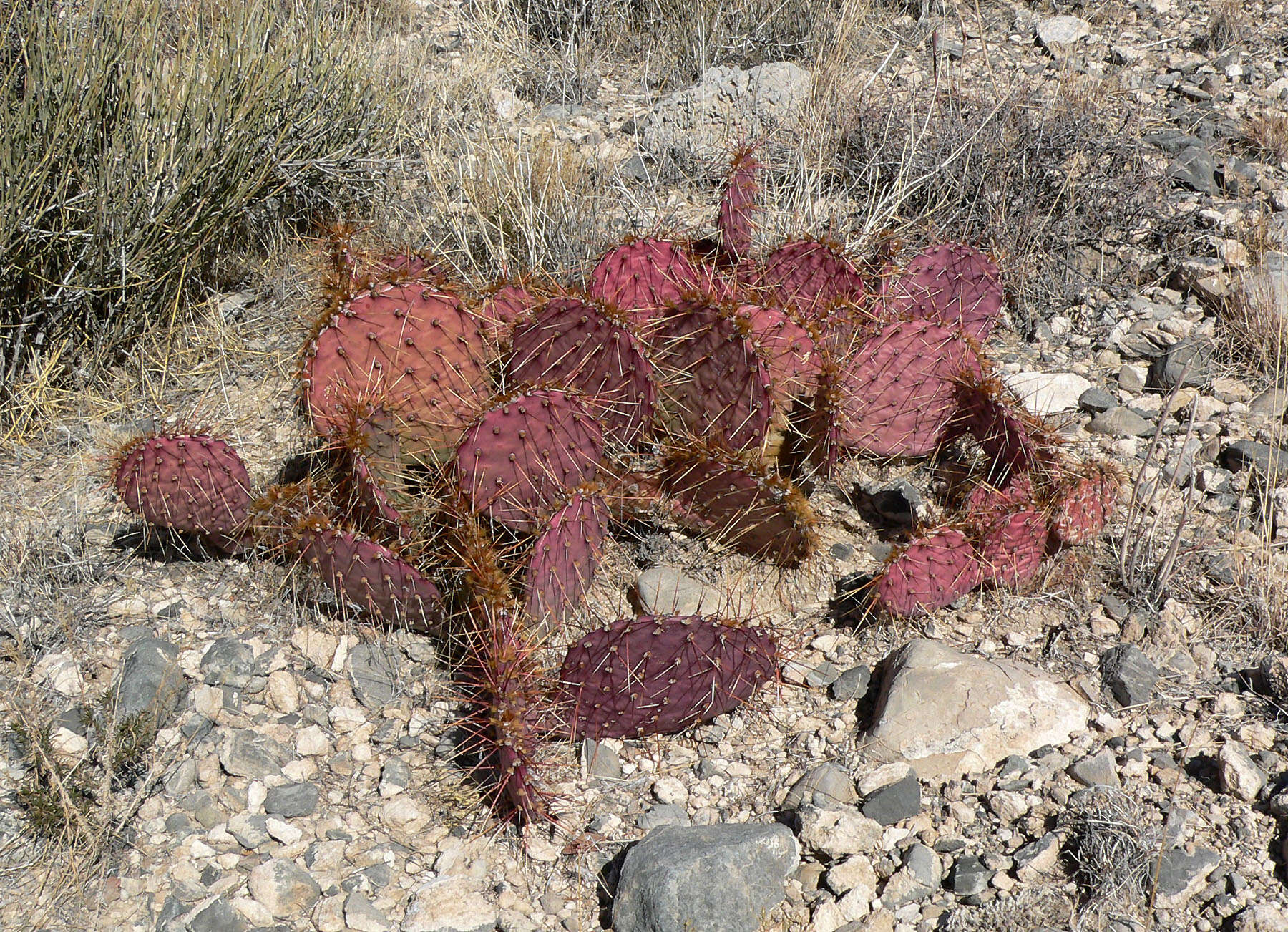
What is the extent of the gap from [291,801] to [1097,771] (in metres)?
1.86

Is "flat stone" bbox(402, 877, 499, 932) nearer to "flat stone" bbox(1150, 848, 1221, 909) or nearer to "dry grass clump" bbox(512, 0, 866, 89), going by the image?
"flat stone" bbox(1150, 848, 1221, 909)

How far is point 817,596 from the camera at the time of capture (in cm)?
309

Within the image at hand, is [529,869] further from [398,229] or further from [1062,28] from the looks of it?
[1062,28]

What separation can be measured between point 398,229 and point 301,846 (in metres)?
Result: 2.69

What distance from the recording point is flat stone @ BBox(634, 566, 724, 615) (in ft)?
9.92

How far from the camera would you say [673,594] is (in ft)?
9.98

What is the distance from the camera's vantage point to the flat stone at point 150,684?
2703mm

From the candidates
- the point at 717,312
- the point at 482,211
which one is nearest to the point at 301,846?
the point at 717,312

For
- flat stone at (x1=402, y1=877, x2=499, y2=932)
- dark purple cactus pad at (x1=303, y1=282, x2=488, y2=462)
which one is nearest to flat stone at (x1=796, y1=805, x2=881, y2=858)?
flat stone at (x1=402, y1=877, x2=499, y2=932)

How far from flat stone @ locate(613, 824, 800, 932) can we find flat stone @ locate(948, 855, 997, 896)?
0.33m

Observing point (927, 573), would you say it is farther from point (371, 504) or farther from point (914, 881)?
point (371, 504)

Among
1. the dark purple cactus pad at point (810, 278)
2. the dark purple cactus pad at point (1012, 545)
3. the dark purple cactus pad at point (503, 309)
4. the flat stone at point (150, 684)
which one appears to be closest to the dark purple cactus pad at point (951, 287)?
the dark purple cactus pad at point (810, 278)

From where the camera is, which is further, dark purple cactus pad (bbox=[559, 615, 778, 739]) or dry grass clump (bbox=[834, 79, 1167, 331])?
dry grass clump (bbox=[834, 79, 1167, 331])

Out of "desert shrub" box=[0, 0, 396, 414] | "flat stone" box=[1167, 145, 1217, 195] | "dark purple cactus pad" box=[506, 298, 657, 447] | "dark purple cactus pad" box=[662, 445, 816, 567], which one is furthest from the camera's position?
"flat stone" box=[1167, 145, 1217, 195]
